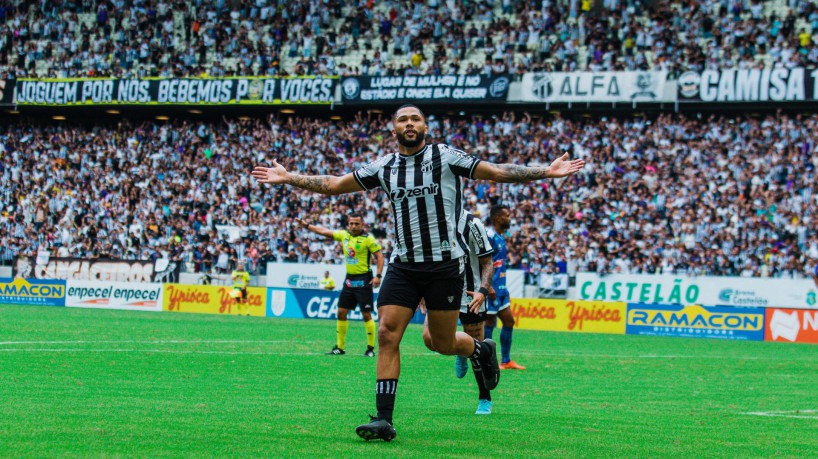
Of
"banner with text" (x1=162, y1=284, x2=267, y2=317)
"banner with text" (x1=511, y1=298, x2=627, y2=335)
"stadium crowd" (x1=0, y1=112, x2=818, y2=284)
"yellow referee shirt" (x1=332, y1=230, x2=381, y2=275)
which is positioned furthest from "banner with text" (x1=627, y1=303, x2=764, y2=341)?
"yellow referee shirt" (x1=332, y1=230, x2=381, y2=275)

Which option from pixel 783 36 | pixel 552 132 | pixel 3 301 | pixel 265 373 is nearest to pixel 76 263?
pixel 3 301

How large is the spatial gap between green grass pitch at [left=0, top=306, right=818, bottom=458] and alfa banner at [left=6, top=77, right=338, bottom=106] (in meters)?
26.1

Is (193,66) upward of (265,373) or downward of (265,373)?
upward

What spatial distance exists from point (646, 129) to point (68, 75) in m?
27.1

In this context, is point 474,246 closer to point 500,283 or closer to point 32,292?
point 500,283

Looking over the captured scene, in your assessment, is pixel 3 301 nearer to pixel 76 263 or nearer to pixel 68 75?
pixel 76 263

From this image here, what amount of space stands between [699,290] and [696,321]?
17.5ft

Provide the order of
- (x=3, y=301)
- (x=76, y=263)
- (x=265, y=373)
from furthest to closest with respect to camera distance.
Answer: (x=76, y=263) → (x=3, y=301) → (x=265, y=373)

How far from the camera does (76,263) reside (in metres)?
46.0

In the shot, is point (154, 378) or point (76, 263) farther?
point (76, 263)

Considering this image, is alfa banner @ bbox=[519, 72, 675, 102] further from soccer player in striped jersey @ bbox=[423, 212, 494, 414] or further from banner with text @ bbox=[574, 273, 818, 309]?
soccer player in striped jersey @ bbox=[423, 212, 494, 414]

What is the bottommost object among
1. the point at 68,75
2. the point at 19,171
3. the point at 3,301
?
the point at 3,301

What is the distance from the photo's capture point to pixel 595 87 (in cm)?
4288

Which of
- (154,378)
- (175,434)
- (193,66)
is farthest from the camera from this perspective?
(193,66)
